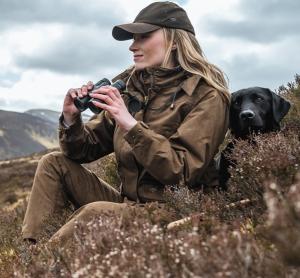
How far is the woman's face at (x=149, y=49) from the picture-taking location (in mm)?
5062

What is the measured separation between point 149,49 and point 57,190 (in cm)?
162

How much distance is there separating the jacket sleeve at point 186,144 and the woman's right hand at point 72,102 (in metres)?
0.76

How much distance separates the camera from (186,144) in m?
4.65

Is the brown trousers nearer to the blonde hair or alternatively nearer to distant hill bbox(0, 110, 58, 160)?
the blonde hair

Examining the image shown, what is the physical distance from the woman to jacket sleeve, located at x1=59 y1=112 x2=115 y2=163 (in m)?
0.01

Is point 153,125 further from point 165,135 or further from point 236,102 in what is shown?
point 236,102

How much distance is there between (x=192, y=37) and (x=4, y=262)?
2.74 meters

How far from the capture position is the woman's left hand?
4.51 meters

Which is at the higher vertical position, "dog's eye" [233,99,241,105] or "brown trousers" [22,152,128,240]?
"dog's eye" [233,99,241,105]

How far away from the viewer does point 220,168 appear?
5.29m

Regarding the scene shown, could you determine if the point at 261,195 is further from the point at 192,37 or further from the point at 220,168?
the point at 192,37

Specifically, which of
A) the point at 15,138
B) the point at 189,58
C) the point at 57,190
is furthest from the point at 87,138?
the point at 15,138

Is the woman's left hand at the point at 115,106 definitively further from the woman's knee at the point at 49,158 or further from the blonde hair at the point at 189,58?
the woman's knee at the point at 49,158

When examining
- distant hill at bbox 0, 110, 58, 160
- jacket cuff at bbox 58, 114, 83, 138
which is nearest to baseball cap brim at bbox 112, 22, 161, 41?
jacket cuff at bbox 58, 114, 83, 138
